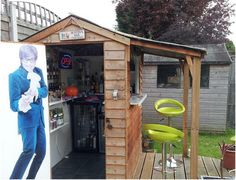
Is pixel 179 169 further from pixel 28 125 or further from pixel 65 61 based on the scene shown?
pixel 65 61

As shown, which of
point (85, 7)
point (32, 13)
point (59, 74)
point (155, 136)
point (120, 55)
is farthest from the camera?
point (85, 7)

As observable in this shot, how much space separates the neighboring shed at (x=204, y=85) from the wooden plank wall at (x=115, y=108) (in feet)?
14.4

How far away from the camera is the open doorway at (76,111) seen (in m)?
4.68

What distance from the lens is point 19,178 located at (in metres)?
2.90

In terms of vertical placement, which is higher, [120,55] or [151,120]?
[120,55]

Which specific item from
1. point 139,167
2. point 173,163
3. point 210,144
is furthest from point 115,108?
point 210,144

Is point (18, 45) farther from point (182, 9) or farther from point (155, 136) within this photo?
point (182, 9)

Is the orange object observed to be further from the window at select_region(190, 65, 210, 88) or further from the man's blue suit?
the window at select_region(190, 65, 210, 88)

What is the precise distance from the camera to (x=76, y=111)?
5465 millimetres

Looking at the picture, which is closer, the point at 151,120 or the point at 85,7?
the point at 151,120

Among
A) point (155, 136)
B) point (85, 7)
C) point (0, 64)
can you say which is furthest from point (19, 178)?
point (85, 7)

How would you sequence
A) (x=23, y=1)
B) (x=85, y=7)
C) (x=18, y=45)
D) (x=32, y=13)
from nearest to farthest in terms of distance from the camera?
(x=18, y=45)
(x=23, y=1)
(x=32, y=13)
(x=85, y=7)

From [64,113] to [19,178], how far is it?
2300 mm

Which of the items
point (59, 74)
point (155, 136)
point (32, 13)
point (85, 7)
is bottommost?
point (155, 136)
